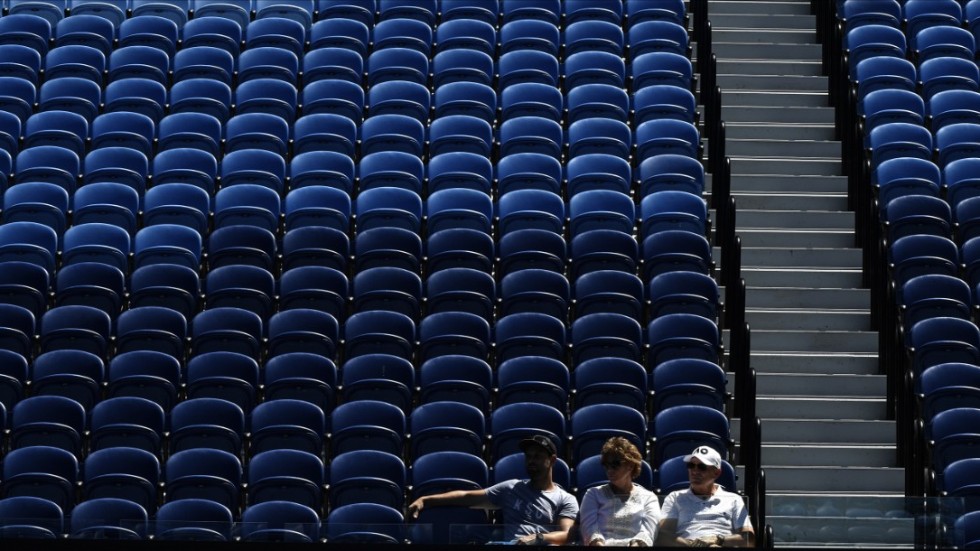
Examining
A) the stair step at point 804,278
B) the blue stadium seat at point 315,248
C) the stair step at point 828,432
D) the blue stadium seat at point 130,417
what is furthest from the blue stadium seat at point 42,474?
the stair step at point 804,278

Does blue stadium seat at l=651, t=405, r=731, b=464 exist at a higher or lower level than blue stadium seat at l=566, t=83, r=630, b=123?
lower

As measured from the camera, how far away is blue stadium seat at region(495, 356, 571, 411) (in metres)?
10.8

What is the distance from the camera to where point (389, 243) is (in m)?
12.3

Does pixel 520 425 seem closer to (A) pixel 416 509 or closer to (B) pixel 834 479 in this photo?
(A) pixel 416 509

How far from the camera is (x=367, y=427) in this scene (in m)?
10.4

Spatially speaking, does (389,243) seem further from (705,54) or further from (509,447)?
(705,54)

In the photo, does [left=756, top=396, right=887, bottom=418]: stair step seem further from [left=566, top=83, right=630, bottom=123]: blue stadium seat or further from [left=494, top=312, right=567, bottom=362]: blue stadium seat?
[left=566, top=83, right=630, bottom=123]: blue stadium seat

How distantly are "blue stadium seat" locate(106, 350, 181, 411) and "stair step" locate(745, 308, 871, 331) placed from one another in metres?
4.02

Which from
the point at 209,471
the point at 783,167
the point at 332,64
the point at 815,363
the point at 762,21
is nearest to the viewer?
the point at 209,471

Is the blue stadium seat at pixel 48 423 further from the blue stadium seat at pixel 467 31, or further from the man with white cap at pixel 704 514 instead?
the blue stadium seat at pixel 467 31

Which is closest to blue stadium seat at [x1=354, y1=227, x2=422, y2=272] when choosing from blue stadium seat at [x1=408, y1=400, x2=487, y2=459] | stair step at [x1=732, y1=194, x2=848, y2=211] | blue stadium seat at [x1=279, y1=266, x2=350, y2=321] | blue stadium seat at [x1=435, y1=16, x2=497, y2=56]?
blue stadium seat at [x1=279, y1=266, x2=350, y2=321]

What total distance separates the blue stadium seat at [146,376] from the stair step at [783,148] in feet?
16.8

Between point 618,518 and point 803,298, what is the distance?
4438 millimetres

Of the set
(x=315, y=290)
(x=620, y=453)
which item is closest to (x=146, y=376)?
(x=315, y=290)
